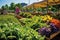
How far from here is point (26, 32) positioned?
518cm

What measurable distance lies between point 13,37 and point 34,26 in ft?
7.41

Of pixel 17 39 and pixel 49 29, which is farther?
pixel 49 29

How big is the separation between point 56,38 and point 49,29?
0.29m

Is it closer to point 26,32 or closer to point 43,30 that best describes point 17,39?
point 26,32

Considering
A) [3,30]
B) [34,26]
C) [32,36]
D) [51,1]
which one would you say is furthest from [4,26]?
[51,1]

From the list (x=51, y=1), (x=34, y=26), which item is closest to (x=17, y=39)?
(x=34, y=26)

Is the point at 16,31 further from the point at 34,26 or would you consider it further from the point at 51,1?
the point at 51,1

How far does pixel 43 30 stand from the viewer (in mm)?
6453

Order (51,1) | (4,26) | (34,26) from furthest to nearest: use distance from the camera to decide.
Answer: (51,1) < (34,26) < (4,26)

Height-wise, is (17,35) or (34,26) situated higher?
(17,35)

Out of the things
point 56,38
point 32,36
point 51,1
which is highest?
point 32,36

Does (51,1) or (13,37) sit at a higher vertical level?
(13,37)

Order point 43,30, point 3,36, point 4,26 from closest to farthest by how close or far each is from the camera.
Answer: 1. point 3,36
2. point 4,26
3. point 43,30

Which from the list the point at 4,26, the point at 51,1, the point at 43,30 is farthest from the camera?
the point at 51,1
